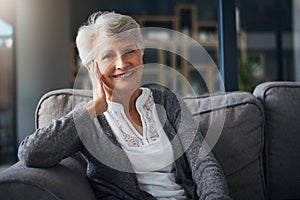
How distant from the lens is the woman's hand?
3.67 ft

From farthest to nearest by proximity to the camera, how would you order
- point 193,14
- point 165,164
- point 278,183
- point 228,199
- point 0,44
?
point 193,14 → point 0,44 → point 278,183 → point 165,164 → point 228,199

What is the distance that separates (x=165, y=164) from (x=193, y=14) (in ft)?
13.0

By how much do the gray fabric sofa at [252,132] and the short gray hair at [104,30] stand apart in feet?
0.85

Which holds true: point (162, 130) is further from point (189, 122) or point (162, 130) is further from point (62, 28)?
point (62, 28)

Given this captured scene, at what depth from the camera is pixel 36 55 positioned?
3525 mm

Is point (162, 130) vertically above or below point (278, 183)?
above

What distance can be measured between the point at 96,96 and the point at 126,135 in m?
0.15

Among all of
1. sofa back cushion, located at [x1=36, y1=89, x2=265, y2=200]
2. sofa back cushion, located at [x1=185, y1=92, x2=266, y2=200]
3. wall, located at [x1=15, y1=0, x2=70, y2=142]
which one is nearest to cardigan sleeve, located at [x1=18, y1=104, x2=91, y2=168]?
sofa back cushion, located at [x1=36, y1=89, x2=265, y2=200]

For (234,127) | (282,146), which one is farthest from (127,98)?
(282,146)

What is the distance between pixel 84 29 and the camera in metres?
1.19

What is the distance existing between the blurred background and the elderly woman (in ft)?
2.00

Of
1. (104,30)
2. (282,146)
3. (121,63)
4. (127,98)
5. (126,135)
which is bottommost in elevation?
(282,146)

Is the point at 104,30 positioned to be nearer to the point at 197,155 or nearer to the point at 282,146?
the point at 197,155

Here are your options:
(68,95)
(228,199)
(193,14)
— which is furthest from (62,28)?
(228,199)
